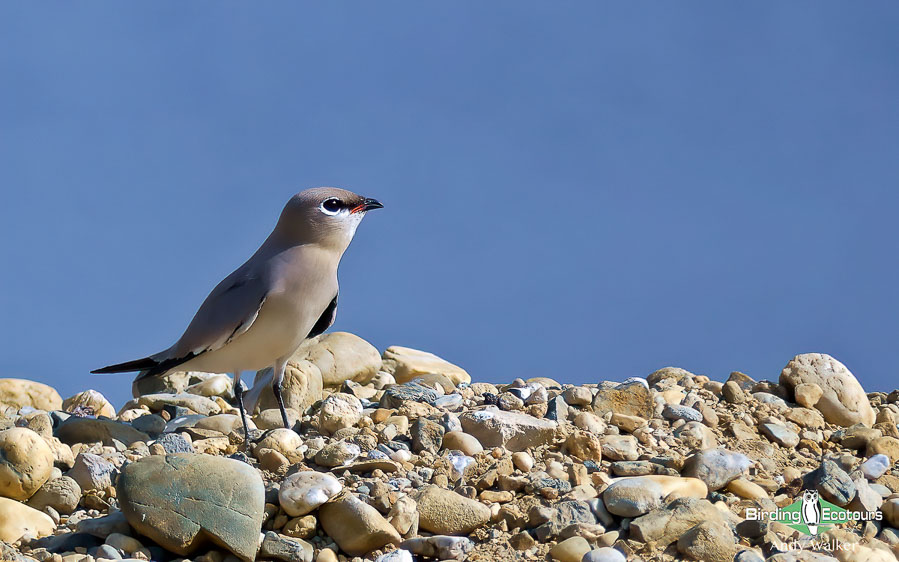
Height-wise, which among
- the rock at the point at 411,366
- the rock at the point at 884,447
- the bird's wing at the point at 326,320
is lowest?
the rock at the point at 884,447

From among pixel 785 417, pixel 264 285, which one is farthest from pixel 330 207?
pixel 785 417

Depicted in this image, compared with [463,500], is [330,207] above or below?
above

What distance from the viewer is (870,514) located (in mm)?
5613

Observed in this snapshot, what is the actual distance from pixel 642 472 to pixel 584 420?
850mm

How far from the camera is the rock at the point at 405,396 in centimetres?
729

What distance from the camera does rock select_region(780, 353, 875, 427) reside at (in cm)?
748

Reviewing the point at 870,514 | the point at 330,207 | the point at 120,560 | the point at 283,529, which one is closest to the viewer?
the point at 120,560

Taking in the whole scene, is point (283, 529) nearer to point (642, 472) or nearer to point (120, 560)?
point (120, 560)

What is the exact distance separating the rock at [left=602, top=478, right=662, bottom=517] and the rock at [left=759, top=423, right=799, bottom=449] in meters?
1.81

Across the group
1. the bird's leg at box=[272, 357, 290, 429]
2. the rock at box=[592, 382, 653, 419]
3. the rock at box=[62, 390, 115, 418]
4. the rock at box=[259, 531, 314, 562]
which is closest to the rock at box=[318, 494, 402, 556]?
the rock at box=[259, 531, 314, 562]

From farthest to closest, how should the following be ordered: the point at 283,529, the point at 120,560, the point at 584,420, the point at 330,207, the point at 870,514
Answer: the point at 330,207, the point at 584,420, the point at 870,514, the point at 283,529, the point at 120,560

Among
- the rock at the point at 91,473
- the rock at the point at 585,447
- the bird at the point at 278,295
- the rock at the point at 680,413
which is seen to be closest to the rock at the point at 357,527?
the rock at the point at 585,447

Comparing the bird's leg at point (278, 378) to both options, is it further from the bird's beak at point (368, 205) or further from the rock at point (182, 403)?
the bird's beak at point (368, 205)

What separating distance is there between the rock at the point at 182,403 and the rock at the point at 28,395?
162cm
